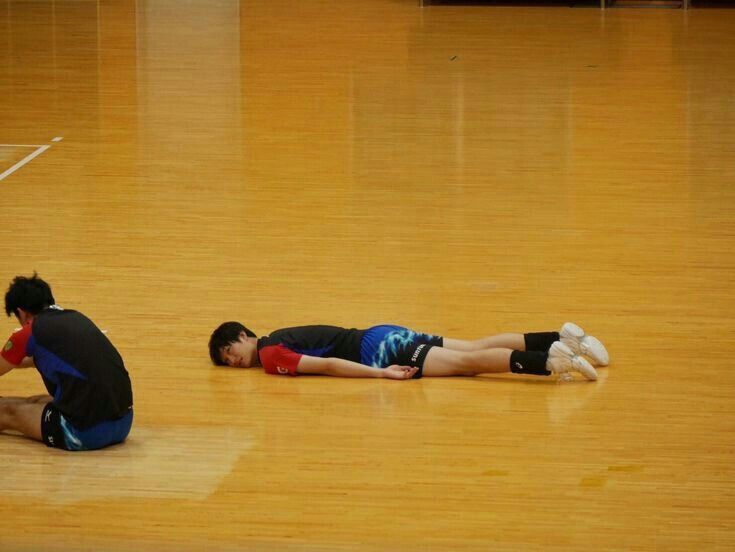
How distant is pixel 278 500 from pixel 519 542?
989 millimetres

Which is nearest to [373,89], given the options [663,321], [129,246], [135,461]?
[129,246]

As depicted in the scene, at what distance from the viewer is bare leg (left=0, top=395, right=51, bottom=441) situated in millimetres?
5594

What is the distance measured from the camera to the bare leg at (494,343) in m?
6.52

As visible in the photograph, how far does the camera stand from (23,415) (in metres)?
5.64

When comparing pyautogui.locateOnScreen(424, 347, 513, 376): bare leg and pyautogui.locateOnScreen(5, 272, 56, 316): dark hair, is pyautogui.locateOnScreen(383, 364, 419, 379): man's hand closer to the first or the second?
pyautogui.locateOnScreen(424, 347, 513, 376): bare leg

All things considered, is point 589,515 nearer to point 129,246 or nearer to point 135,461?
point 135,461

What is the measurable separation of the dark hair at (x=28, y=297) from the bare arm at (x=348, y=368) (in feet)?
4.74

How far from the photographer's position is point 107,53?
1545 centimetres

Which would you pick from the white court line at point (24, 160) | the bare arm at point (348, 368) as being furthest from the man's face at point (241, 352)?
the white court line at point (24, 160)

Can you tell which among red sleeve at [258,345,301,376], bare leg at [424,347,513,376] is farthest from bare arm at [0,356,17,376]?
bare leg at [424,347,513,376]

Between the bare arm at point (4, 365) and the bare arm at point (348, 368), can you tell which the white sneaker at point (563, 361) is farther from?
the bare arm at point (4, 365)

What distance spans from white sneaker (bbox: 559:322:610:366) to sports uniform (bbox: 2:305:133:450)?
221 cm

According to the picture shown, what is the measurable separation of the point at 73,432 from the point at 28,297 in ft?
2.00

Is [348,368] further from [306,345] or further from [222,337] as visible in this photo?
[222,337]
